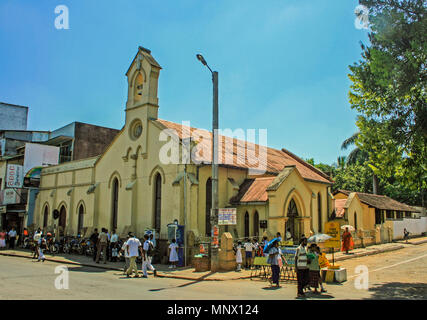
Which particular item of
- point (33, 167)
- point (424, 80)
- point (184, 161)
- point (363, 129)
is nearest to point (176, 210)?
point (184, 161)

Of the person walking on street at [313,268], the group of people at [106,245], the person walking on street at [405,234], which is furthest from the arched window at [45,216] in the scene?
the person walking on street at [405,234]

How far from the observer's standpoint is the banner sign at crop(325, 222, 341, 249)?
1608cm

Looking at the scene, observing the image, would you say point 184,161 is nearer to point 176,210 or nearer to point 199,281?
point 176,210

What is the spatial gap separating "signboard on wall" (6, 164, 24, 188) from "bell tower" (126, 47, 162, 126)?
14.9m

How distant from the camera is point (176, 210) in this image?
21.2 m

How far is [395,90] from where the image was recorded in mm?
14430

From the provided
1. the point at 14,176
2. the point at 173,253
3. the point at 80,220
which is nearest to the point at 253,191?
the point at 173,253

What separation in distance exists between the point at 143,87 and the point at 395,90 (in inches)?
625

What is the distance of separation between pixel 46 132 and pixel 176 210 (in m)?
32.8

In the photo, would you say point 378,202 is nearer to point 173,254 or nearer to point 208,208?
point 208,208

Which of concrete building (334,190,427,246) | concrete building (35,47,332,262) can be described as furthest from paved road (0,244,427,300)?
concrete building (334,190,427,246)

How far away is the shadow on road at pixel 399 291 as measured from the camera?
11070 mm

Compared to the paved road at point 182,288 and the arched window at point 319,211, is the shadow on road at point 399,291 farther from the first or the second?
the arched window at point 319,211

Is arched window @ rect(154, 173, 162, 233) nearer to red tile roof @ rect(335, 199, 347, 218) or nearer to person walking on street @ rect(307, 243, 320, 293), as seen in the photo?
person walking on street @ rect(307, 243, 320, 293)
